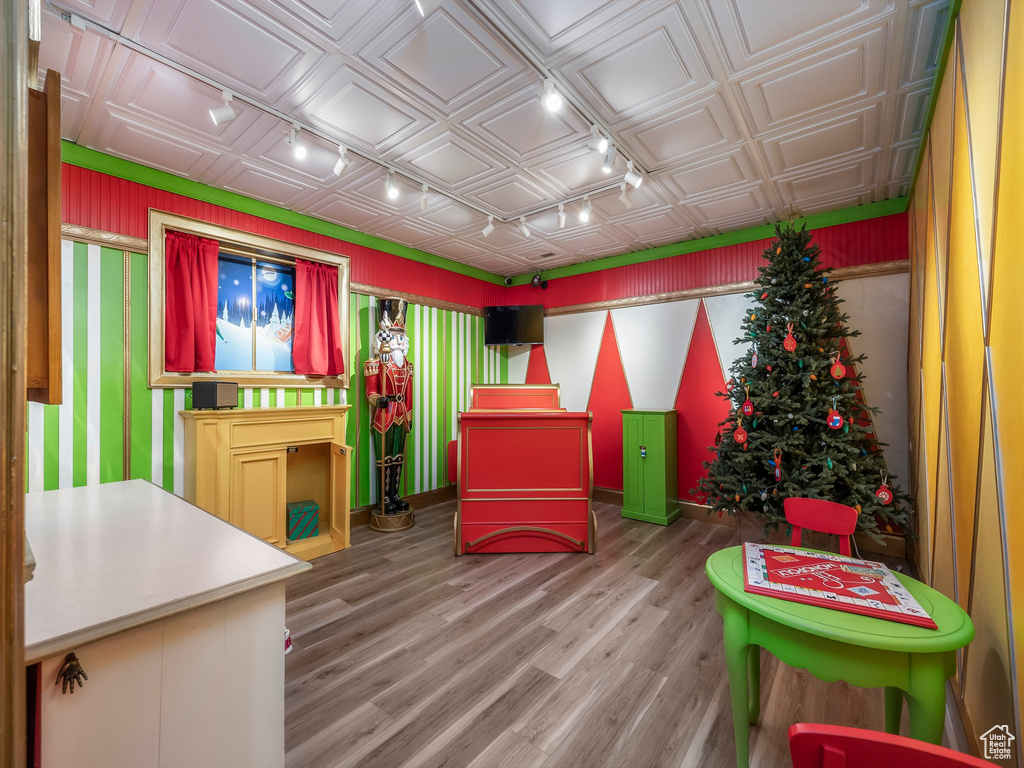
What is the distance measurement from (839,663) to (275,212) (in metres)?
4.68

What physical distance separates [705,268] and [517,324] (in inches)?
95.6

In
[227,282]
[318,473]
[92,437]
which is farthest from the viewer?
[318,473]

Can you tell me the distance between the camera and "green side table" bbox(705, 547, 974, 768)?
1.14m

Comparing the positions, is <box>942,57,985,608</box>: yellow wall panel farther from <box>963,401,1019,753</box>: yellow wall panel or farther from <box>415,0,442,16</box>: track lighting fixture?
<box>415,0,442,16</box>: track lighting fixture

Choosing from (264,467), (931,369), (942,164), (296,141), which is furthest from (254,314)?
(931,369)

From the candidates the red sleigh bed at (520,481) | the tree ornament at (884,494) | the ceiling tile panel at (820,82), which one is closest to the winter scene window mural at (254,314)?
the red sleigh bed at (520,481)

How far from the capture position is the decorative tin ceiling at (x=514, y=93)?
1.93 m

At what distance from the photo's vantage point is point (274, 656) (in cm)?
117

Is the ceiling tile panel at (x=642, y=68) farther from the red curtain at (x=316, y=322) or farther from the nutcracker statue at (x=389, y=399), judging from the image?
the red curtain at (x=316, y=322)

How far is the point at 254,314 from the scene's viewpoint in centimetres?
380

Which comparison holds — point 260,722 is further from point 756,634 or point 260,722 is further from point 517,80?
point 517,80

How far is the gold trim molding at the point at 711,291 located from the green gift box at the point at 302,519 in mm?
3842

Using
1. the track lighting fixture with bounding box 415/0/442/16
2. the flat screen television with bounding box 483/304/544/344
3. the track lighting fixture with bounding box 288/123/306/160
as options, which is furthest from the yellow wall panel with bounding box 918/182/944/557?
the flat screen television with bounding box 483/304/544/344

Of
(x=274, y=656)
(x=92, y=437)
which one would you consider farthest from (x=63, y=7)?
(x=274, y=656)
